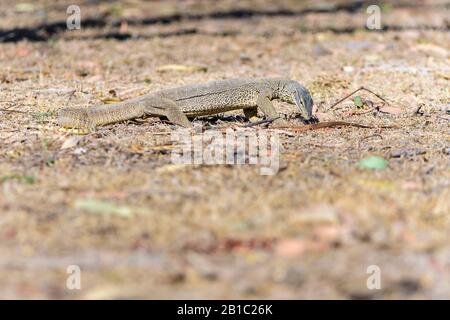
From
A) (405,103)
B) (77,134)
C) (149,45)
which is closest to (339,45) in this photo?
(149,45)

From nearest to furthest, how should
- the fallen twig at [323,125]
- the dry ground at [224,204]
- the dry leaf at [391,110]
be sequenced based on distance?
the dry ground at [224,204]
the fallen twig at [323,125]
the dry leaf at [391,110]

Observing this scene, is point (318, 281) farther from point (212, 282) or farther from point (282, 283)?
point (212, 282)

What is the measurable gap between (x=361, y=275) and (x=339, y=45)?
708 cm

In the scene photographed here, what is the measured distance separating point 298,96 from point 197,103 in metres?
0.72

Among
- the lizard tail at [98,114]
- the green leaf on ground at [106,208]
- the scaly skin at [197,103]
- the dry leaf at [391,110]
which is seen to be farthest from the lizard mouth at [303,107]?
the green leaf on ground at [106,208]

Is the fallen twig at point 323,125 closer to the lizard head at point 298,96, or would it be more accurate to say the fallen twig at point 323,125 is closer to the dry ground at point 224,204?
the dry ground at point 224,204

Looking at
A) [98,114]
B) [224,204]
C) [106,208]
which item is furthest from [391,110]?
[106,208]

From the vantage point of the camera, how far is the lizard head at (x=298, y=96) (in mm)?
6102

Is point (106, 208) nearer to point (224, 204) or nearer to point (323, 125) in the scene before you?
point (224, 204)

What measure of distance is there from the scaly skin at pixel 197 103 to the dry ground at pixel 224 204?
11 cm

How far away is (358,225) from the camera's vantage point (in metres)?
3.64

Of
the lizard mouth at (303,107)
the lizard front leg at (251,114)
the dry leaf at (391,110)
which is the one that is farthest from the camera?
the dry leaf at (391,110)

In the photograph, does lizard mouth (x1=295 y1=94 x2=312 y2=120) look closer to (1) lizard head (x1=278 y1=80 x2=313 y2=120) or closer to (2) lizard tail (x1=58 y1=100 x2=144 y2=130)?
(1) lizard head (x1=278 y1=80 x2=313 y2=120)

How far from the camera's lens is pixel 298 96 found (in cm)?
618
